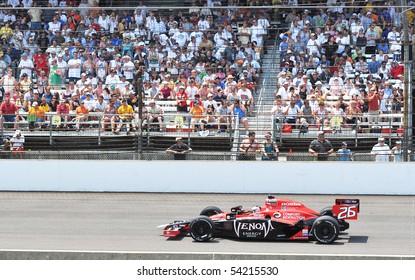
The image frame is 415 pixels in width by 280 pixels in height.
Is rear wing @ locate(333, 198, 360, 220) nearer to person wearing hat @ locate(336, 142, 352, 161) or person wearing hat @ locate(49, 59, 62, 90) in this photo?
person wearing hat @ locate(336, 142, 352, 161)

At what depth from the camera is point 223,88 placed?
19.9 meters

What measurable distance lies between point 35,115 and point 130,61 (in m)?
2.42

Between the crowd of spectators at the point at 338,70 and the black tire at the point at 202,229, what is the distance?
6528 millimetres

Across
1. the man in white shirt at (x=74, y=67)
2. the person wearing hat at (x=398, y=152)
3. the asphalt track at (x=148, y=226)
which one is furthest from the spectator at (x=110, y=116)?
the person wearing hat at (x=398, y=152)

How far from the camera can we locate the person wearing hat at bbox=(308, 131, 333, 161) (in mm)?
18391

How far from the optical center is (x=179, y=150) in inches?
732

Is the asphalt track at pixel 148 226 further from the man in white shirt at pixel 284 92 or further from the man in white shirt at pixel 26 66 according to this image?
the man in white shirt at pixel 26 66

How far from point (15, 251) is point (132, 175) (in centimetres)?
740

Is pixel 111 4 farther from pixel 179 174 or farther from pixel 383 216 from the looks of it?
pixel 383 216

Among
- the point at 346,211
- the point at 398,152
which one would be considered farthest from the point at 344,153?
the point at 346,211

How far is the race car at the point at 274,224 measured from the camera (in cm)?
1266

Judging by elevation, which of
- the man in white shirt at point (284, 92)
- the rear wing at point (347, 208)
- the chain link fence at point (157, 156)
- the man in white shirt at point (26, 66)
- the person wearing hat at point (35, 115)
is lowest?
the rear wing at point (347, 208)

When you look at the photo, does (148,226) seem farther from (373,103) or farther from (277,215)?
(373,103)

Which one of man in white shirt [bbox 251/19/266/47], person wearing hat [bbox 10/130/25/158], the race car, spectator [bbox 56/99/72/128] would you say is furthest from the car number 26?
spectator [bbox 56/99/72/128]
